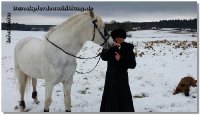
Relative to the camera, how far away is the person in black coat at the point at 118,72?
15.3 ft

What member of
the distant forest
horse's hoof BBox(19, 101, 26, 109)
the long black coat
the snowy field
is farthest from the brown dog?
horse's hoof BBox(19, 101, 26, 109)

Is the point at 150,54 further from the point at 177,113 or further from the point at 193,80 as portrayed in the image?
the point at 177,113

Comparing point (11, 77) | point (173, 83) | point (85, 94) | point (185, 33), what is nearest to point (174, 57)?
point (173, 83)

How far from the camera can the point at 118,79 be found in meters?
4.75

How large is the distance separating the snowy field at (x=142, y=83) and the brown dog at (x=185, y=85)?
3.5 inches

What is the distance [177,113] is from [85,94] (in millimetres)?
2022

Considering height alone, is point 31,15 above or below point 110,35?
above

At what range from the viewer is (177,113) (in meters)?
5.81

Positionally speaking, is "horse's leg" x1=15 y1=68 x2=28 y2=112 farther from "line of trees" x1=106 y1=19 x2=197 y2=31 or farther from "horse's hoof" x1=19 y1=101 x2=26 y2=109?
"line of trees" x1=106 y1=19 x2=197 y2=31

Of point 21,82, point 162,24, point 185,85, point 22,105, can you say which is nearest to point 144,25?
point 162,24

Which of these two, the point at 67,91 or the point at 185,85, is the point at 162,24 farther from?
the point at 67,91

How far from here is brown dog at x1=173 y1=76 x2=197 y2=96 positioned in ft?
22.2

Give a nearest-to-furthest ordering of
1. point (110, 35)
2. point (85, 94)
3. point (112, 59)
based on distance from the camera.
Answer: point (112, 59), point (110, 35), point (85, 94)

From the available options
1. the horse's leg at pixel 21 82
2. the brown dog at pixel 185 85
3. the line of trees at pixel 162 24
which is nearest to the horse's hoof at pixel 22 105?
the horse's leg at pixel 21 82
